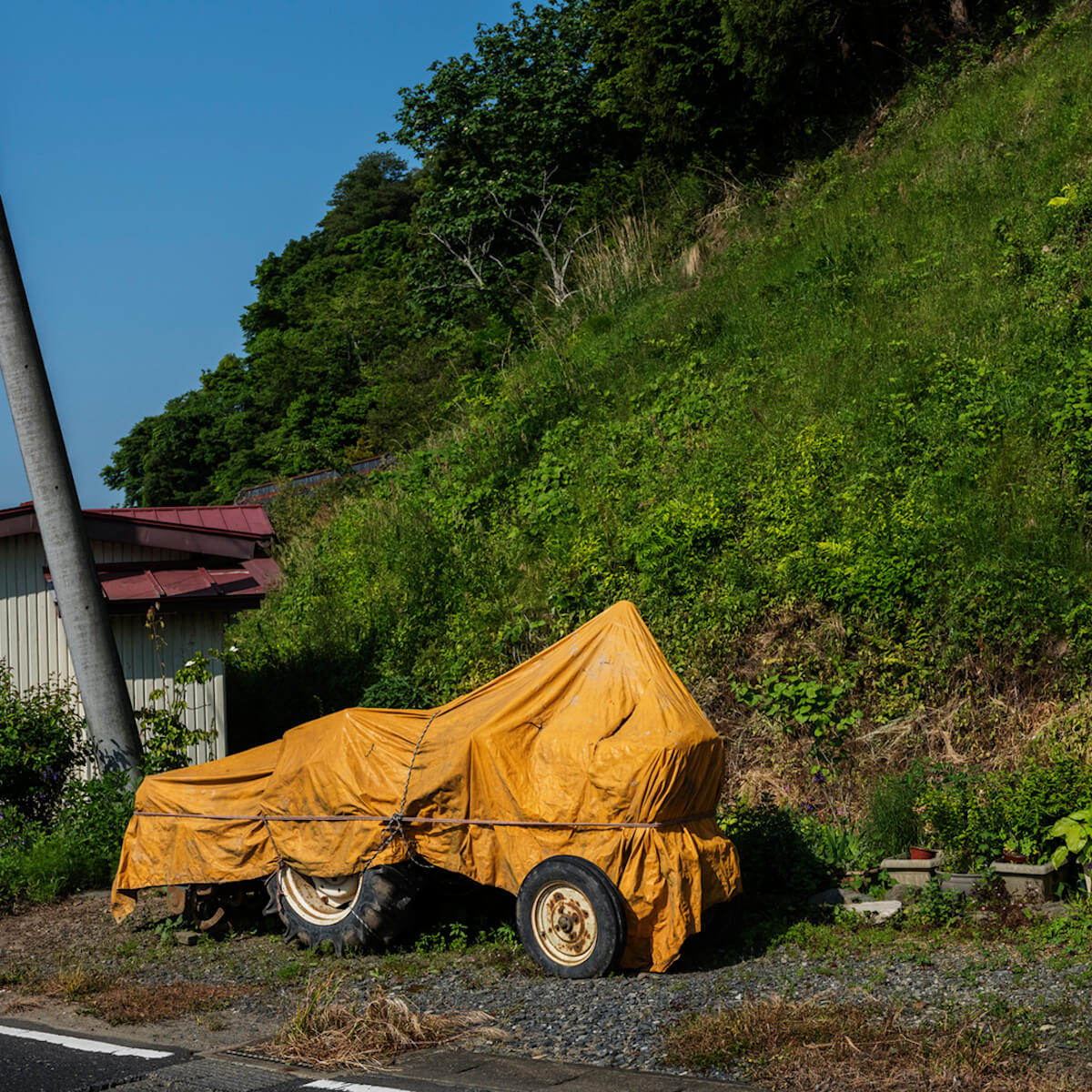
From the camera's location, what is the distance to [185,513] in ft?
46.5

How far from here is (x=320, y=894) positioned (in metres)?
8.44

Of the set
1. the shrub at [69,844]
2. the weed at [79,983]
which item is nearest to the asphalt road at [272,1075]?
the weed at [79,983]

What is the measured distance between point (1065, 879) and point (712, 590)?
5130 mm

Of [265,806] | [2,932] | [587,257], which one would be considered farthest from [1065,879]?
[587,257]

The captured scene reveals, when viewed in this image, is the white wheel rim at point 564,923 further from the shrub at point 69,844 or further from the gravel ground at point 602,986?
the shrub at point 69,844

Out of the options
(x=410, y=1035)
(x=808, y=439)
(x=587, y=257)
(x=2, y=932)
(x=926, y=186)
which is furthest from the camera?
(x=587, y=257)

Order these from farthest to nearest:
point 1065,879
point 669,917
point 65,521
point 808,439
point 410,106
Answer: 1. point 410,106
2. point 808,439
3. point 65,521
4. point 1065,879
5. point 669,917

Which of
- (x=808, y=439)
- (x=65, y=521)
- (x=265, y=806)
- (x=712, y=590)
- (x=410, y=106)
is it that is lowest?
(x=265, y=806)

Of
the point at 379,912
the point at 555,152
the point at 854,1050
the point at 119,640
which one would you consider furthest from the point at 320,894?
the point at 555,152

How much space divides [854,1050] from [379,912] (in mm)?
3730

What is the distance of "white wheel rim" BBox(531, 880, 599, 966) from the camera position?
7.12 m

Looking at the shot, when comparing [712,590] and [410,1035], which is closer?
[410,1035]

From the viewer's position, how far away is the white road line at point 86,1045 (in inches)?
241

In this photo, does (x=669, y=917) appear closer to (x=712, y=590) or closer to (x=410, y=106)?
(x=712, y=590)
